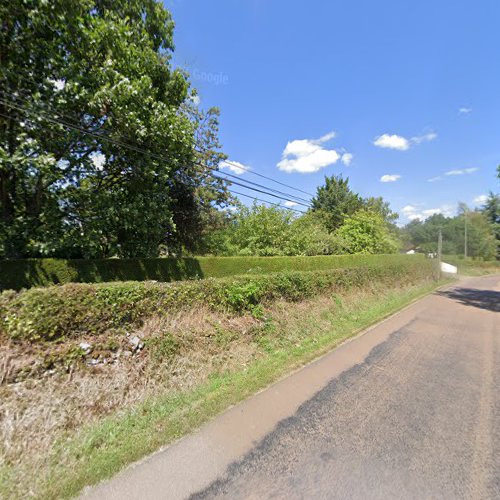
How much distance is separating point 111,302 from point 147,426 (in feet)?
5.78

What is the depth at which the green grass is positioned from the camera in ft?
7.47

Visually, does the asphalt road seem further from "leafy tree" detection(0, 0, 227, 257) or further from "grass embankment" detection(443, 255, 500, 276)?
"grass embankment" detection(443, 255, 500, 276)

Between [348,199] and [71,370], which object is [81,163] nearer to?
[71,370]

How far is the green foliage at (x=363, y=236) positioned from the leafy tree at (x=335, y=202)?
5270 mm

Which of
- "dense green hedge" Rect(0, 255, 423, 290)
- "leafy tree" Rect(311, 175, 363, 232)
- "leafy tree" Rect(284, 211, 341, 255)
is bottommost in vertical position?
"dense green hedge" Rect(0, 255, 423, 290)

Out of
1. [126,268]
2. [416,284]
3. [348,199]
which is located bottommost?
[416,284]

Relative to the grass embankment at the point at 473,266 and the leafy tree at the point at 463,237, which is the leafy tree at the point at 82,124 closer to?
the grass embankment at the point at 473,266

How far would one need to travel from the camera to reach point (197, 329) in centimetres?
468

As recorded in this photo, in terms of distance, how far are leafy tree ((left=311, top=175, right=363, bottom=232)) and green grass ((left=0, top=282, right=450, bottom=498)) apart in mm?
25311

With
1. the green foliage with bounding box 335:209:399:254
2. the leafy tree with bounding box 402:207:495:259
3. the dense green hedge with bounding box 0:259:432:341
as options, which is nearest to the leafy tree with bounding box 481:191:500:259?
the green foliage with bounding box 335:209:399:254

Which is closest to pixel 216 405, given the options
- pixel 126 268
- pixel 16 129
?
pixel 126 268

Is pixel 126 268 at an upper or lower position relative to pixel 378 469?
upper

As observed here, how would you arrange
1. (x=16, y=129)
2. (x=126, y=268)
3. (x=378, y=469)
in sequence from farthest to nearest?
(x=126, y=268) → (x=16, y=129) → (x=378, y=469)

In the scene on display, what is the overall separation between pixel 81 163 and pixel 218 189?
1008cm
